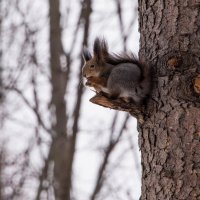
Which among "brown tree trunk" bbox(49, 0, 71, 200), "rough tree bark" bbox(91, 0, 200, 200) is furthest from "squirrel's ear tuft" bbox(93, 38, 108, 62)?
"brown tree trunk" bbox(49, 0, 71, 200)

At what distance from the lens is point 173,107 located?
1.76 m

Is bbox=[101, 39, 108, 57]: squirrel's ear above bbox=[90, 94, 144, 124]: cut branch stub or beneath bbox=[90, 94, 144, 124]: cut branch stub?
above

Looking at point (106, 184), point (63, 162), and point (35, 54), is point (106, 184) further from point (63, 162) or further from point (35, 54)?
point (63, 162)

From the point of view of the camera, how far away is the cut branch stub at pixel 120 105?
72.3 inches

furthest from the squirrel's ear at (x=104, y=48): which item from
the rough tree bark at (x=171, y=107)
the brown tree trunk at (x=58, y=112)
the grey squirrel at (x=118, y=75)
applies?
the brown tree trunk at (x=58, y=112)

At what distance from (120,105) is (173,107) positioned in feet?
0.58

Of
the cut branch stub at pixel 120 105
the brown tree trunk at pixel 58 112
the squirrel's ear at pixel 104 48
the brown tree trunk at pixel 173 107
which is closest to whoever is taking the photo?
the brown tree trunk at pixel 173 107

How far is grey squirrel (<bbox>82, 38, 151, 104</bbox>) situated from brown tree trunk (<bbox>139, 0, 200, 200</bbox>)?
0.04 m

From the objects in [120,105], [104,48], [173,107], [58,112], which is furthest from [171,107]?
[58,112]

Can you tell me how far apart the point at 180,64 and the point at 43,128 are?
2919mm

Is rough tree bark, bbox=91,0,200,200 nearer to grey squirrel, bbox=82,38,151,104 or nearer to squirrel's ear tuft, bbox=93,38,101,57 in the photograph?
grey squirrel, bbox=82,38,151,104

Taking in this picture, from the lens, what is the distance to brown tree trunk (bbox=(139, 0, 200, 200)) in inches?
67.4

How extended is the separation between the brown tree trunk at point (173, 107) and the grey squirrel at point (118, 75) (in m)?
0.04

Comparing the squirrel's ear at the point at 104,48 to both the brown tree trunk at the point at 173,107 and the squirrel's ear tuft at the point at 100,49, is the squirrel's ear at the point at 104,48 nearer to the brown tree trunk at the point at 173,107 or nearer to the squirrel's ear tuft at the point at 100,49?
the squirrel's ear tuft at the point at 100,49
